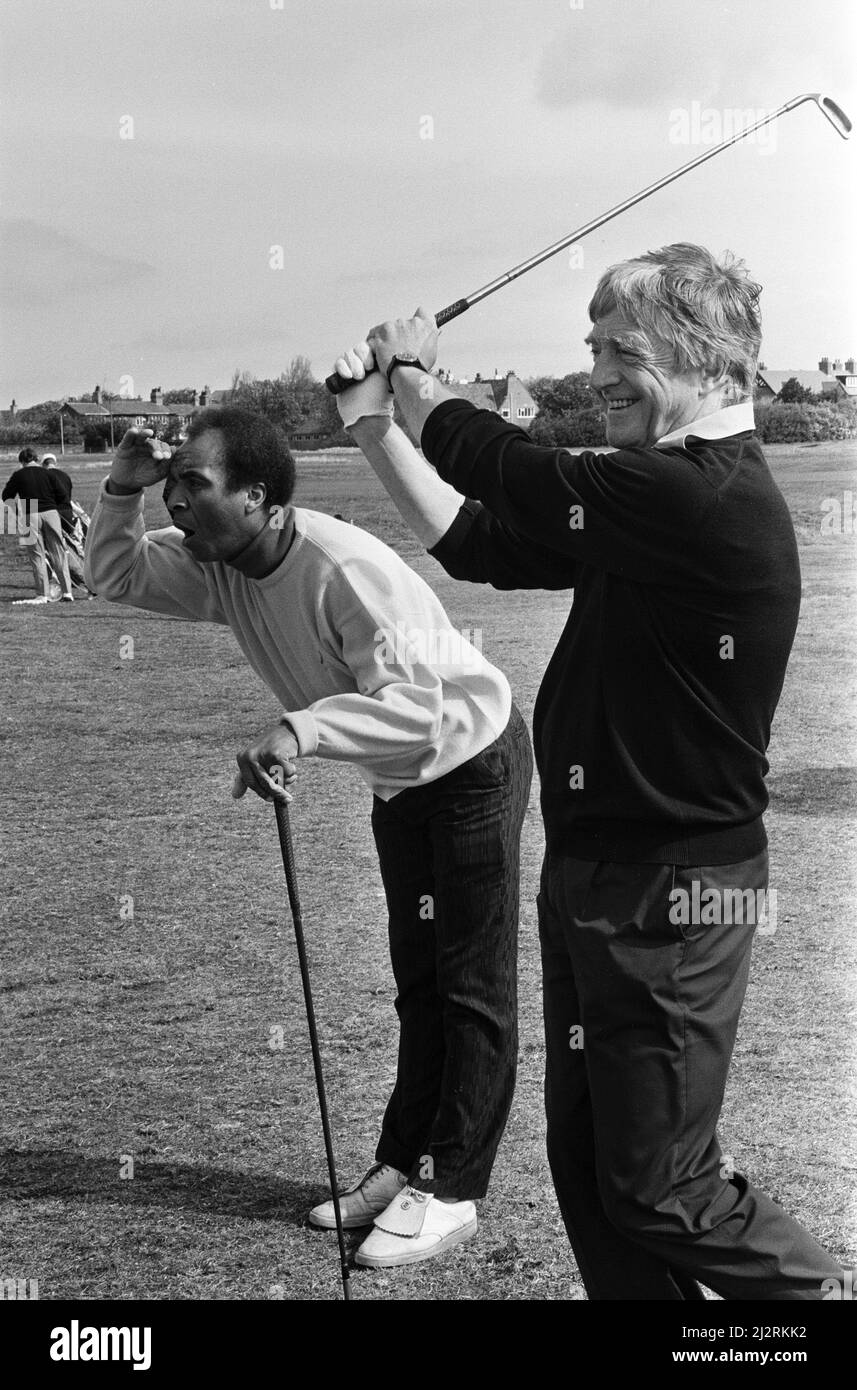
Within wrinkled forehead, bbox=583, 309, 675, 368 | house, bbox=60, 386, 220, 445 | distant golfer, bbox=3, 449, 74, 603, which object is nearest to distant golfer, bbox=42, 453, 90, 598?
distant golfer, bbox=3, 449, 74, 603

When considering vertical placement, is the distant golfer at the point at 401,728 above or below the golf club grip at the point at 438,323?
below

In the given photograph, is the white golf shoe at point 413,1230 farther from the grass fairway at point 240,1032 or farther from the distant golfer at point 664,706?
the distant golfer at point 664,706

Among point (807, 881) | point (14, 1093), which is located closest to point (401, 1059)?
point (14, 1093)

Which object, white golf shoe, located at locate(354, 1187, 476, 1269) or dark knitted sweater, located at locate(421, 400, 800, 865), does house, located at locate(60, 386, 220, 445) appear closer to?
dark knitted sweater, located at locate(421, 400, 800, 865)

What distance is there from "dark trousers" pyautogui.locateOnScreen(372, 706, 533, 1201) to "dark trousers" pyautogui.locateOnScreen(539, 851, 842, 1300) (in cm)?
90

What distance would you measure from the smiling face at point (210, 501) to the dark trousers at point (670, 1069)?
1.16 metres

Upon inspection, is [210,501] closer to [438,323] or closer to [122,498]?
[122,498]

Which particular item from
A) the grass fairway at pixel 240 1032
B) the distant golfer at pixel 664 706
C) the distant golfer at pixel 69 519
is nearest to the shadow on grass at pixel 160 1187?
the grass fairway at pixel 240 1032

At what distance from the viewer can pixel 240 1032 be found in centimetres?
516

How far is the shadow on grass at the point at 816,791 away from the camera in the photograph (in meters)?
7.90

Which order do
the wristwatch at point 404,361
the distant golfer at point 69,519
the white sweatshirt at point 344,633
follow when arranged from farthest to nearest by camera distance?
the distant golfer at point 69,519, the white sweatshirt at point 344,633, the wristwatch at point 404,361

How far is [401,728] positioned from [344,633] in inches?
11.1
